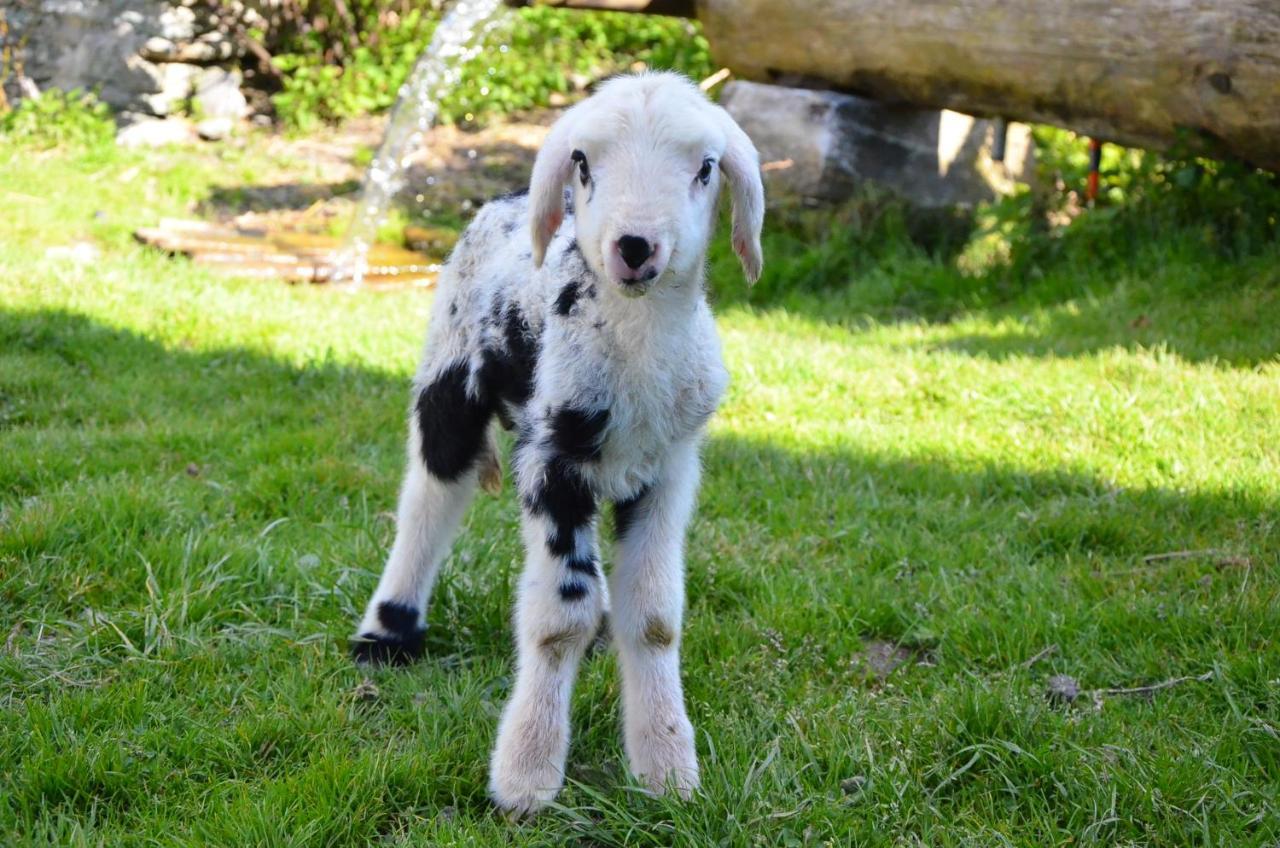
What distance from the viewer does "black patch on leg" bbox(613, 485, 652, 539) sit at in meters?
3.32

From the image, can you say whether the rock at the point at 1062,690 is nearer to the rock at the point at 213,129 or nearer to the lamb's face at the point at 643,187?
the lamb's face at the point at 643,187

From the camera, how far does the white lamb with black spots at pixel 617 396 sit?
2979mm

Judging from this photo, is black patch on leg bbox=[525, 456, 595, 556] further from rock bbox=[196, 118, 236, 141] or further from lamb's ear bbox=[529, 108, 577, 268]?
rock bbox=[196, 118, 236, 141]

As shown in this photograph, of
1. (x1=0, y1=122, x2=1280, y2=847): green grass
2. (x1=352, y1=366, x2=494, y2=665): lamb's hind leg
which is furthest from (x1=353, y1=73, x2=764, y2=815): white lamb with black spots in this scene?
(x1=352, y1=366, x2=494, y2=665): lamb's hind leg

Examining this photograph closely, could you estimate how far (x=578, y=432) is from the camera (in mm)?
3148

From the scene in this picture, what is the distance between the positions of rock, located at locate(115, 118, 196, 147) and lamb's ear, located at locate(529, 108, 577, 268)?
9.86 meters

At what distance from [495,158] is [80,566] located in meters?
8.46

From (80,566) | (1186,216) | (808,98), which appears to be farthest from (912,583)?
(808,98)

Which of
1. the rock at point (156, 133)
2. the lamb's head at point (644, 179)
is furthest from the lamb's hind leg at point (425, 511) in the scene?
the rock at point (156, 133)

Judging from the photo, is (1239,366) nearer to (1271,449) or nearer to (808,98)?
(1271,449)

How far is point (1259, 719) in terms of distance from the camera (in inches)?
131

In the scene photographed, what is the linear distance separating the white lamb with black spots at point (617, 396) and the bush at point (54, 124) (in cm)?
955

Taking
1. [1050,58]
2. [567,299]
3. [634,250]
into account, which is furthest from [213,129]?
[634,250]

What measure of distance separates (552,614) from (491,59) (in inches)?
430
